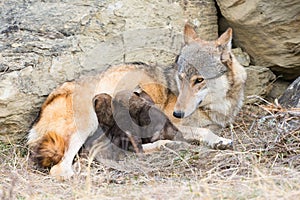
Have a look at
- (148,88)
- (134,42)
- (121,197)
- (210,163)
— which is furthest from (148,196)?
(134,42)

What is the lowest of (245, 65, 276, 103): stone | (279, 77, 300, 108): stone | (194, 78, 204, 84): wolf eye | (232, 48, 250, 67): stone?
(245, 65, 276, 103): stone

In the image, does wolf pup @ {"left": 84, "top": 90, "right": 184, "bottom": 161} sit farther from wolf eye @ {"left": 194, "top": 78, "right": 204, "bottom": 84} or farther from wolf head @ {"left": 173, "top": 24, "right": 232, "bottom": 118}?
wolf eye @ {"left": 194, "top": 78, "right": 204, "bottom": 84}

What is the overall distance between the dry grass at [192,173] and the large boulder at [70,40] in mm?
572

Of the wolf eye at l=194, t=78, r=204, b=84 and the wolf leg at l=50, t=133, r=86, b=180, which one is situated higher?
the wolf eye at l=194, t=78, r=204, b=84

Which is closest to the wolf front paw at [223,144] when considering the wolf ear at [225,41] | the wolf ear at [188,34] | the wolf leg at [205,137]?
the wolf leg at [205,137]

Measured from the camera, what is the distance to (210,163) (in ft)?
15.4

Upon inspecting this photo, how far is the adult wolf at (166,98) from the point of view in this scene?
5285 millimetres

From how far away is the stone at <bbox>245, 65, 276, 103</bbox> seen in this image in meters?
6.66

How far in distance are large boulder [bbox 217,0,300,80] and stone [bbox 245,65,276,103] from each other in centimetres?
9

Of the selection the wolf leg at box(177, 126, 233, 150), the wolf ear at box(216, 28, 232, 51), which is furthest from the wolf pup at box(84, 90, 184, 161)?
the wolf ear at box(216, 28, 232, 51)

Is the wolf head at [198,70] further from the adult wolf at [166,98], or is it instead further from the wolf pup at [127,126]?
the wolf pup at [127,126]

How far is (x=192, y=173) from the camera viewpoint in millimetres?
4449

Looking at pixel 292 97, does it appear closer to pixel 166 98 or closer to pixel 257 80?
pixel 257 80

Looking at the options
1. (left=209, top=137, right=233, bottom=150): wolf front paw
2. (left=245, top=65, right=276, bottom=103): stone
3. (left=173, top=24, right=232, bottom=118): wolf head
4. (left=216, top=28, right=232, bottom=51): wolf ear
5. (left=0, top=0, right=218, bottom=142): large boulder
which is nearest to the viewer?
(left=209, top=137, right=233, bottom=150): wolf front paw
